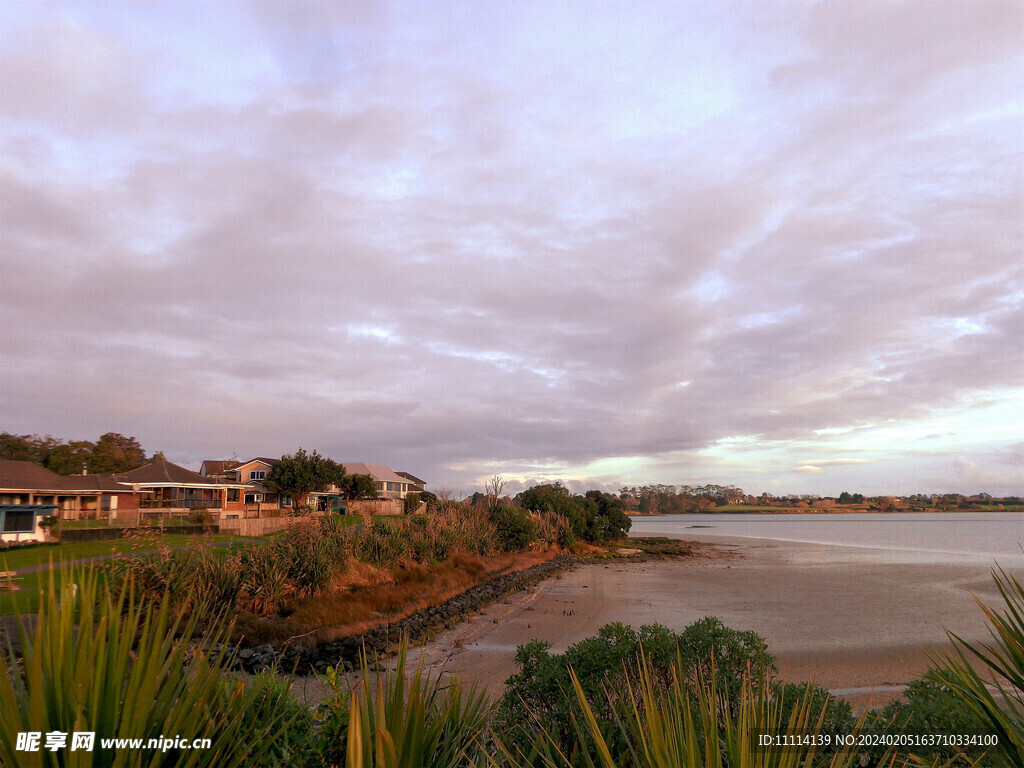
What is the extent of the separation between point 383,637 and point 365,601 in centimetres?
311

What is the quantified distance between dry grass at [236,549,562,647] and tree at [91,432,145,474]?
5168cm

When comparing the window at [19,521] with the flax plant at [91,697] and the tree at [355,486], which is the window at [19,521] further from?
the flax plant at [91,697]

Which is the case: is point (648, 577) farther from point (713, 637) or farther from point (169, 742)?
point (169, 742)

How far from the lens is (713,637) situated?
6.85 m

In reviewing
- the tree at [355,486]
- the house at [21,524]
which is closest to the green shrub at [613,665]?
the house at [21,524]

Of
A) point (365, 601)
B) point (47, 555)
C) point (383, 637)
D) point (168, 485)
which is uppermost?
point (168, 485)

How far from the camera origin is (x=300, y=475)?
4362 cm

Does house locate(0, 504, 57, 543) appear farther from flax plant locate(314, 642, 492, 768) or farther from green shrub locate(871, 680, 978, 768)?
green shrub locate(871, 680, 978, 768)

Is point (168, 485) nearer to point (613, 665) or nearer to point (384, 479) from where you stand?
point (384, 479)

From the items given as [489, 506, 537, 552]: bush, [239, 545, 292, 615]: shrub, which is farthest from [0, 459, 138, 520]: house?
[489, 506, 537, 552]: bush

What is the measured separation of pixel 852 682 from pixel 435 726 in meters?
11.6

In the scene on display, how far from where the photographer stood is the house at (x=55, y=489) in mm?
29344

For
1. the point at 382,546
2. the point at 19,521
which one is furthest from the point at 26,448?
the point at 382,546

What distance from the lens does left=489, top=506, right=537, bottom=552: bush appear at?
34.6m
